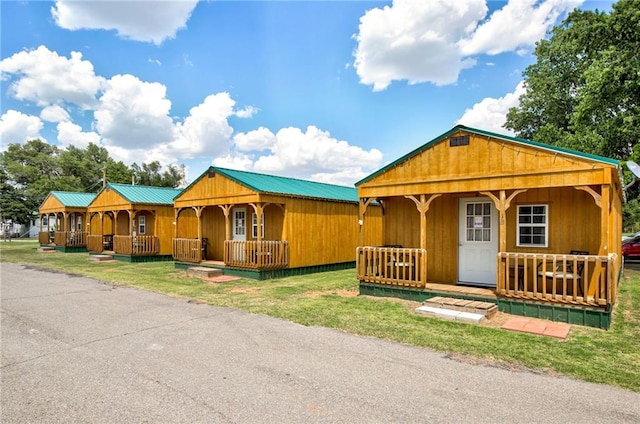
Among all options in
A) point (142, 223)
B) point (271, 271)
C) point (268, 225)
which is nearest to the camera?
point (271, 271)

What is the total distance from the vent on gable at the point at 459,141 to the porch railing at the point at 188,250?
10.3 metres

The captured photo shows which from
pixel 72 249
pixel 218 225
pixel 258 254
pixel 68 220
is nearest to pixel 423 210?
pixel 258 254

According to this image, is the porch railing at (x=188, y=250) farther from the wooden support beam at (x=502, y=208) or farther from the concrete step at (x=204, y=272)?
the wooden support beam at (x=502, y=208)

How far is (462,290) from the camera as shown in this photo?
845cm

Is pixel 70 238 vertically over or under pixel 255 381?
over

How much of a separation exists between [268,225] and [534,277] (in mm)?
9506

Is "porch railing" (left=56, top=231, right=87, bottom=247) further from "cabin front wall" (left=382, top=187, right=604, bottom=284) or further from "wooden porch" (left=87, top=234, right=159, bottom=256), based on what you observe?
"cabin front wall" (left=382, top=187, right=604, bottom=284)

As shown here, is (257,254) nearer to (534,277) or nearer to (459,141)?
(459,141)

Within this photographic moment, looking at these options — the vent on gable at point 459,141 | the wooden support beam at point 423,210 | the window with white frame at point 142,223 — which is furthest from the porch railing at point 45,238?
the vent on gable at point 459,141

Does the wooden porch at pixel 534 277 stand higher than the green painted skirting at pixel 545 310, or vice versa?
the wooden porch at pixel 534 277

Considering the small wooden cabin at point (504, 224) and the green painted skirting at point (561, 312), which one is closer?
the green painted skirting at point (561, 312)

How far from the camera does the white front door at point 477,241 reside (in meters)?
9.00

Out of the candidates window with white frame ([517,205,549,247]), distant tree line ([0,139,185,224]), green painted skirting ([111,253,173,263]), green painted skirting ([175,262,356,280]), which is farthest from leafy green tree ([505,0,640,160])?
distant tree line ([0,139,185,224])

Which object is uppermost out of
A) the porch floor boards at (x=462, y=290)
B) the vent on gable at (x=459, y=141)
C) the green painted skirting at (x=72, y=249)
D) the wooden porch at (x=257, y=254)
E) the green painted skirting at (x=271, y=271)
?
the vent on gable at (x=459, y=141)
